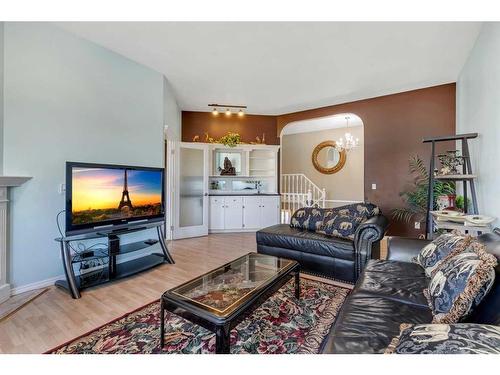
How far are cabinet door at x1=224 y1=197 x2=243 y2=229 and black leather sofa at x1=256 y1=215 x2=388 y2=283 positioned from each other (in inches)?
87.5

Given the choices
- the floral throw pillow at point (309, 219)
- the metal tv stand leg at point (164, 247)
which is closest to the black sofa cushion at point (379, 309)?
the floral throw pillow at point (309, 219)

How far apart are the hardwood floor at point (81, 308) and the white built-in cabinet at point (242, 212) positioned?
1.86 m

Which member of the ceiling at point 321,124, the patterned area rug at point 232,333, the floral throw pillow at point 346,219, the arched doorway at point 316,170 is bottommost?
the patterned area rug at point 232,333

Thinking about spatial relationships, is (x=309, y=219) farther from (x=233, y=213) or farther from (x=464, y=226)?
(x=233, y=213)

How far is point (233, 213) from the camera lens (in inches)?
212

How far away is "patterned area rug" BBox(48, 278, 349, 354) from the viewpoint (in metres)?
1.58

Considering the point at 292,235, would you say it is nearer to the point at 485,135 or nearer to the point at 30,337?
the point at 485,135

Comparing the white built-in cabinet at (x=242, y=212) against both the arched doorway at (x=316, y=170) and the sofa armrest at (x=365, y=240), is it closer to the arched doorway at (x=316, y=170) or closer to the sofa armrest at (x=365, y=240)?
the arched doorway at (x=316, y=170)

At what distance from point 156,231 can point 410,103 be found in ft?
15.7

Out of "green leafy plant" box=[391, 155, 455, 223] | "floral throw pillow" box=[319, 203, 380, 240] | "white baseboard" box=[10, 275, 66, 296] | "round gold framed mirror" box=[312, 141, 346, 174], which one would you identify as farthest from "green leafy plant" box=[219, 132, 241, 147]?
"white baseboard" box=[10, 275, 66, 296]

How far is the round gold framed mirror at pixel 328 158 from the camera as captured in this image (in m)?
7.29

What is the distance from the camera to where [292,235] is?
9.77ft

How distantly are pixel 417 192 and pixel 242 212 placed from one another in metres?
3.28

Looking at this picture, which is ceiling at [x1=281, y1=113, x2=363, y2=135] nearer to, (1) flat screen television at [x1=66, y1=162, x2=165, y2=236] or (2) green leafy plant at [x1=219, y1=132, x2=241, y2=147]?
(2) green leafy plant at [x1=219, y1=132, x2=241, y2=147]
